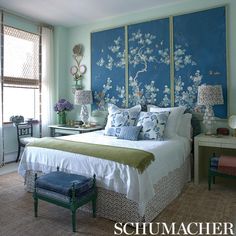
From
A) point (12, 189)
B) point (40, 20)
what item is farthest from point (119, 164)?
point (40, 20)

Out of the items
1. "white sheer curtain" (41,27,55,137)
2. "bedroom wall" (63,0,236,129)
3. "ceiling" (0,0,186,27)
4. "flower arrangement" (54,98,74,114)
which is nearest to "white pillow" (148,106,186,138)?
"bedroom wall" (63,0,236,129)

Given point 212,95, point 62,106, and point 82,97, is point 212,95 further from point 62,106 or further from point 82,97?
point 62,106

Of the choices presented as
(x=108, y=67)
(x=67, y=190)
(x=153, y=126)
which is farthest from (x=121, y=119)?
(x=67, y=190)

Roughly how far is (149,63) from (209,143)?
5.58ft

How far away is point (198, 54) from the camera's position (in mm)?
3750

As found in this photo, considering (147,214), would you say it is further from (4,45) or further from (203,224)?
(4,45)

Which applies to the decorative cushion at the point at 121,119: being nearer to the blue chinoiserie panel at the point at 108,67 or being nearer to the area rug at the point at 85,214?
the blue chinoiserie panel at the point at 108,67

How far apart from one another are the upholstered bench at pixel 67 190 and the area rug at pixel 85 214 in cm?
13

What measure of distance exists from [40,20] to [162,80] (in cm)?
270

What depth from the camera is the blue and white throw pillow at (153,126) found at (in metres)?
3.23

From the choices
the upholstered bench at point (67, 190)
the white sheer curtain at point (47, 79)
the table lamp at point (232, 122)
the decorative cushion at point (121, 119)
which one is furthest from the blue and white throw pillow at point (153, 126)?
the white sheer curtain at point (47, 79)

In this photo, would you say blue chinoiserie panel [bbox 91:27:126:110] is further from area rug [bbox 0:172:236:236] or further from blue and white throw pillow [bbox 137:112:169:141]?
area rug [bbox 0:172:236:236]

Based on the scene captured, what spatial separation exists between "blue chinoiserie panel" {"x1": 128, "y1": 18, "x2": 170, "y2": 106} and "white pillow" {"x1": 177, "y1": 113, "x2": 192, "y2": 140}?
1.54 feet

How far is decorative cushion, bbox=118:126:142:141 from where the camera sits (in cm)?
325
